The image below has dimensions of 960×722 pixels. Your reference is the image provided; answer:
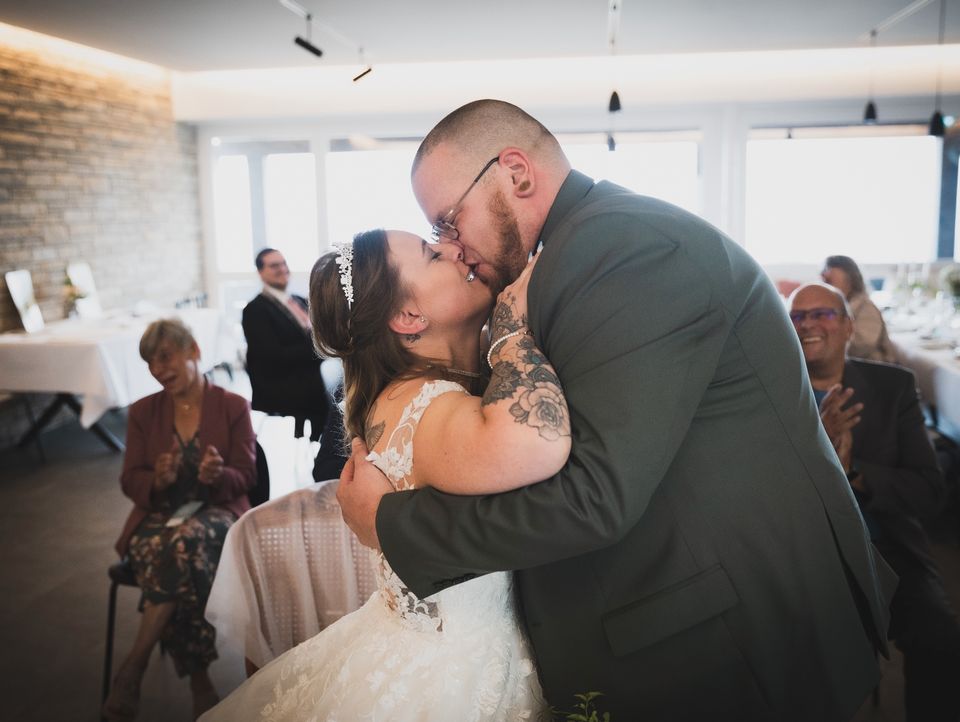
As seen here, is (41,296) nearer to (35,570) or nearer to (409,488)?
(35,570)

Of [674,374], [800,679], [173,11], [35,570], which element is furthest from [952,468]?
[173,11]

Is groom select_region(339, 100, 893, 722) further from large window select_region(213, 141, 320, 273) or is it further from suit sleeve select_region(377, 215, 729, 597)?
large window select_region(213, 141, 320, 273)

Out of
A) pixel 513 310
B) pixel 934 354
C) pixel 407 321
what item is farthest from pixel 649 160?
pixel 513 310

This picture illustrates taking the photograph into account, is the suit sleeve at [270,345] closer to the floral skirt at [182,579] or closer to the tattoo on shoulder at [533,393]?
the floral skirt at [182,579]

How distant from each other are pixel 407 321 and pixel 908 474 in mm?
2058

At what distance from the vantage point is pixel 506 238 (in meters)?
1.71

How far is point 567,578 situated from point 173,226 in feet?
33.7

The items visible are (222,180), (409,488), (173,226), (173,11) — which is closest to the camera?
(409,488)

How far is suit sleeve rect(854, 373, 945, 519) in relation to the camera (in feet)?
9.19

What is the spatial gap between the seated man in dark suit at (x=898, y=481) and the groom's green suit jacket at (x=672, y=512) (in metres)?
1.34

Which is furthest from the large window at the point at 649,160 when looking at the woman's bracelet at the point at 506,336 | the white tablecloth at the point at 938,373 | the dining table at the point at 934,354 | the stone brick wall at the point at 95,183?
the woman's bracelet at the point at 506,336

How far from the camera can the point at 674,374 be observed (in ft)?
4.16

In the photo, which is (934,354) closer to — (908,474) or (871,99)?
(908,474)

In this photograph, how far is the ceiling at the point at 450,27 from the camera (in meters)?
6.77
